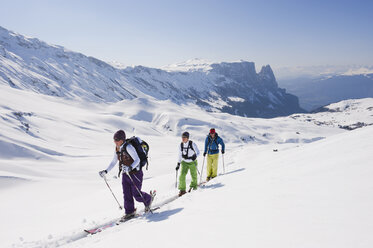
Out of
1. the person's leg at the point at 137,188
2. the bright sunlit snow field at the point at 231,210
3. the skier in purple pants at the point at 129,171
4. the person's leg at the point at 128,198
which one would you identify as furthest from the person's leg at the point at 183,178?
the person's leg at the point at 128,198

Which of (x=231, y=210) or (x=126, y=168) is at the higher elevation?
(x=126, y=168)

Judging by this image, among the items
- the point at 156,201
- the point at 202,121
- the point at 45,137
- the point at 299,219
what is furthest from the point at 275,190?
the point at 202,121

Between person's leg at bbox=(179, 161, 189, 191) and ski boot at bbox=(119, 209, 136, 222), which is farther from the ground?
person's leg at bbox=(179, 161, 189, 191)

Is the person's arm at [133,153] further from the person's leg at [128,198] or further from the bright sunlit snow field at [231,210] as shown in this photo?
the bright sunlit snow field at [231,210]

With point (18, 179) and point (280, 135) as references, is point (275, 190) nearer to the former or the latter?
point (18, 179)

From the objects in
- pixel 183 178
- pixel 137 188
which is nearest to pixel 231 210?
pixel 137 188

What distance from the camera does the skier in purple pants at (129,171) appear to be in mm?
6855

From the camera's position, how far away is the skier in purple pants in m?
6.86

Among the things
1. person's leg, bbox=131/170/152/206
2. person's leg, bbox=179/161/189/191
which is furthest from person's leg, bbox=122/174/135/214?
person's leg, bbox=179/161/189/191

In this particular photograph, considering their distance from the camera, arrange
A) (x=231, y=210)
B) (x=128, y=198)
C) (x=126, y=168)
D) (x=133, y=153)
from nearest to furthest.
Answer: (x=231, y=210) < (x=133, y=153) < (x=126, y=168) < (x=128, y=198)

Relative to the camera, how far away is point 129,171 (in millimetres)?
7086

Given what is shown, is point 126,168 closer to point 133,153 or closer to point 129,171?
point 129,171

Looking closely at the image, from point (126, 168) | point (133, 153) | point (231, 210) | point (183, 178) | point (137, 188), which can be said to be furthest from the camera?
point (183, 178)

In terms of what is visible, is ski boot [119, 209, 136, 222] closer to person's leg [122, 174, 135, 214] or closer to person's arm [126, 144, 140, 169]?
person's leg [122, 174, 135, 214]
